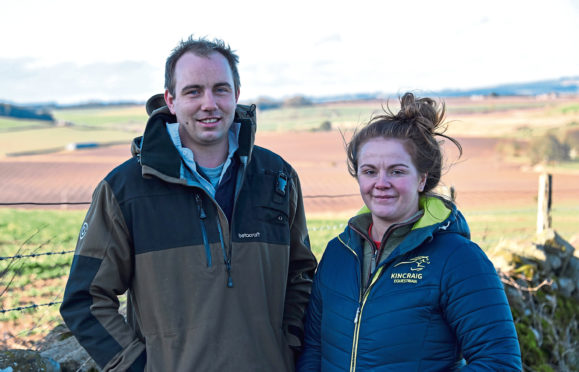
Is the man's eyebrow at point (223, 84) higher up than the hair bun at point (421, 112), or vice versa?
the man's eyebrow at point (223, 84)

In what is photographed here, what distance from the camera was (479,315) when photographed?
1.96 m

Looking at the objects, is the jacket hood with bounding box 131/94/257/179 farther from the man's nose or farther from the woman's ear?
the woman's ear

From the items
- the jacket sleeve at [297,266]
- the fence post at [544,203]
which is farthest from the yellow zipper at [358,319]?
the fence post at [544,203]

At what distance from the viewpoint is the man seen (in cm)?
232

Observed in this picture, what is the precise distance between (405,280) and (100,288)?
4.31 ft

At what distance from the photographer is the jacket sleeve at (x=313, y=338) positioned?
7.97ft

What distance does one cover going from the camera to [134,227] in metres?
2.36

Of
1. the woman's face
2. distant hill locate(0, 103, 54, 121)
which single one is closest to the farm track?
the woman's face

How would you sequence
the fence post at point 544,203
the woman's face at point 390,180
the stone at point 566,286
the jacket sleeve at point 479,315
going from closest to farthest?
1. the jacket sleeve at point 479,315
2. the woman's face at point 390,180
3. the stone at point 566,286
4. the fence post at point 544,203

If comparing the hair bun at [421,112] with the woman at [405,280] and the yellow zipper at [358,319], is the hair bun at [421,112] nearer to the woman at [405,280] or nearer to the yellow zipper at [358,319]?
the woman at [405,280]

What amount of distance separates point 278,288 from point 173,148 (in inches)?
33.0

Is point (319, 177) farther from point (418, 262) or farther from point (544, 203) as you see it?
point (418, 262)

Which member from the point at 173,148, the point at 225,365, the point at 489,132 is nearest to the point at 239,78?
the point at 173,148

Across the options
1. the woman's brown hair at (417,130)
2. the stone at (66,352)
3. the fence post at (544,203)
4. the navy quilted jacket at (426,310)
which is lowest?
the stone at (66,352)
